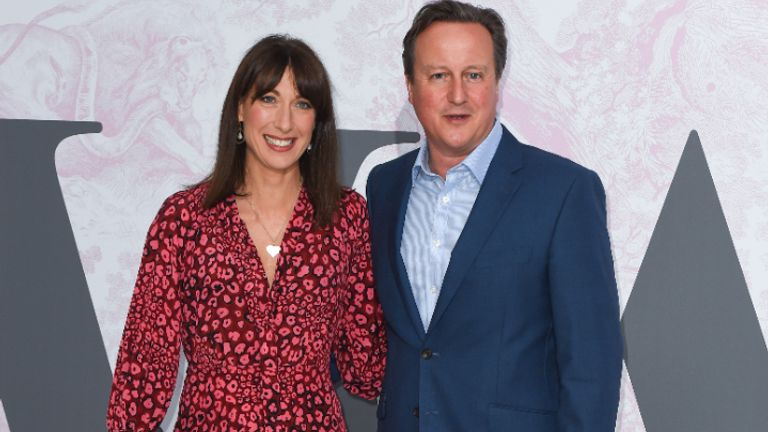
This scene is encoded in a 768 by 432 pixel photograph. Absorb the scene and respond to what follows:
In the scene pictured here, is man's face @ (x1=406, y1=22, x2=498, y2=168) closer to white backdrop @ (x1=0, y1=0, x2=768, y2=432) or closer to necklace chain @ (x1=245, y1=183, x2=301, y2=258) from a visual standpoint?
necklace chain @ (x1=245, y1=183, x2=301, y2=258)

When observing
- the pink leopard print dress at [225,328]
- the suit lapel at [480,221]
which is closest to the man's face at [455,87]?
the suit lapel at [480,221]

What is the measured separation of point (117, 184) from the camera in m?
3.11

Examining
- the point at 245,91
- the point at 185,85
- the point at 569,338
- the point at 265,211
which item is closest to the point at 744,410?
the point at 569,338

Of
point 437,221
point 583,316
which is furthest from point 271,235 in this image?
point 583,316

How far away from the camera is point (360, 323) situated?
89.2 inches

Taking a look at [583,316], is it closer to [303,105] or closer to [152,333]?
[303,105]

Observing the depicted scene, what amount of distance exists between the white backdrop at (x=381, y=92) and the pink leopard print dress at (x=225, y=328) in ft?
3.14

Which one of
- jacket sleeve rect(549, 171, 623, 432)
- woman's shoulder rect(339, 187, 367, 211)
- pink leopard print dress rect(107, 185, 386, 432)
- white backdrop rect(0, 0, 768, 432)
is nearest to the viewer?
jacket sleeve rect(549, 171, 623, 432)

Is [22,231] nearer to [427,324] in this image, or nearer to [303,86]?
[303,86]

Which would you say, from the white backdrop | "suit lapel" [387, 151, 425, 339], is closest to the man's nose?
"suit lapel" [387, 151, 425, 339]

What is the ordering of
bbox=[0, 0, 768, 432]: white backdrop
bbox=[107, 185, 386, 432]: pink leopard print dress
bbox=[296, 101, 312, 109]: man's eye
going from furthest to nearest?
1. bbox=[0, 0, 768, 432]: white backdrop
2. bbox=[296, 101, 312, 109]: man's eye
3. bbox=[107, 185, 386, 432]: pink leopard print dress

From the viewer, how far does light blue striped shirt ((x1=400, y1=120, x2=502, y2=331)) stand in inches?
78.6

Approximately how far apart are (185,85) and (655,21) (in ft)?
5.11

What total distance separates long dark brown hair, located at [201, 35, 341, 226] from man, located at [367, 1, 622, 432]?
0.71 feet
